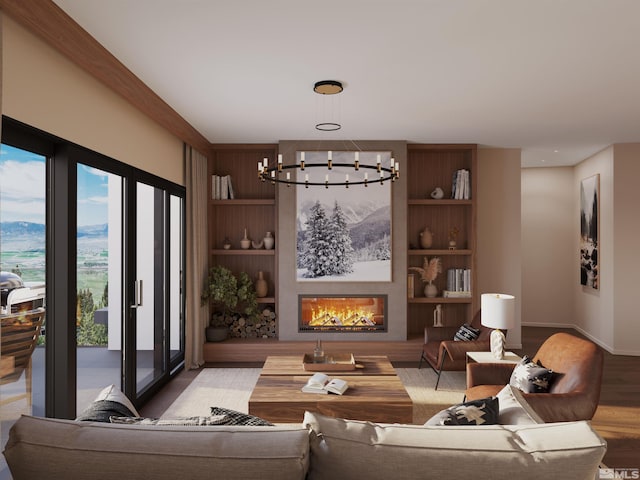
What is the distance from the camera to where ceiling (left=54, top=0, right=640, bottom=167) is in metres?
2.62

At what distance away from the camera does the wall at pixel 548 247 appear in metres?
8.18

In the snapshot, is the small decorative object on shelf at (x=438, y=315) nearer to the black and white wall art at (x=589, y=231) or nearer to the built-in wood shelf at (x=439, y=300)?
the built-in wood shelf at (x=439, y=300)

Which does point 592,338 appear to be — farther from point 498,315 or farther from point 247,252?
point 247,252

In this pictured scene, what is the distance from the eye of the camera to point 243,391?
4.79 m

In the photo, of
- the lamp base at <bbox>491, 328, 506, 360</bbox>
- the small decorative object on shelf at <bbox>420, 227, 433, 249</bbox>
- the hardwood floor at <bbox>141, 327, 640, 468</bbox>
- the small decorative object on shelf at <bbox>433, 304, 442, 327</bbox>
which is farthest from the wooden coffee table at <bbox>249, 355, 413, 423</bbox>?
the small decorative object on shelf at <bbox>420, 227, 433, 249</bbox>

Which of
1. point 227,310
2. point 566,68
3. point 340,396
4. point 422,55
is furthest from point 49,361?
point 566,68

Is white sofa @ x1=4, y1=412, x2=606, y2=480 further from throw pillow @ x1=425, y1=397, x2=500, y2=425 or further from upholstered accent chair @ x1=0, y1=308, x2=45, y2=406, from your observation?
upholstered accent chair @ x1=0, y1=308, x2=45, y2=406

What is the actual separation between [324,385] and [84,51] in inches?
107

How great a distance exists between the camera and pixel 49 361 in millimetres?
3000

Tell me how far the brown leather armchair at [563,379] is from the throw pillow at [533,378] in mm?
53

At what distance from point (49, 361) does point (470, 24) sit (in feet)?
10.6

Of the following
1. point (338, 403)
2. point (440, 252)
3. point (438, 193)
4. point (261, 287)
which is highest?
point (438, 193)

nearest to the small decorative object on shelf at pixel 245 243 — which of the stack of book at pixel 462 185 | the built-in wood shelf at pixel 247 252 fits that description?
the built-in wood shelf at pixel 247 252

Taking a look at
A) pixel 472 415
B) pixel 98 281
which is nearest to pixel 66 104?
pixel 98 281
